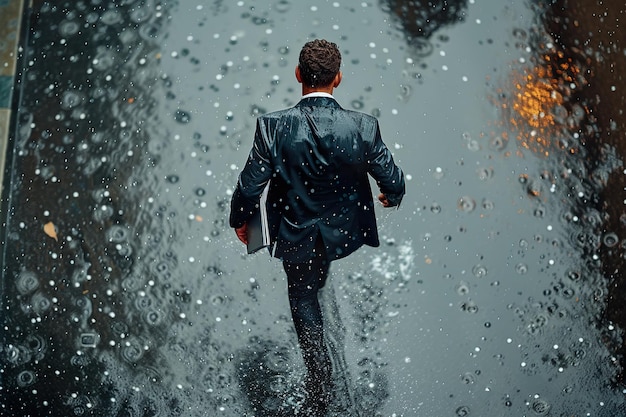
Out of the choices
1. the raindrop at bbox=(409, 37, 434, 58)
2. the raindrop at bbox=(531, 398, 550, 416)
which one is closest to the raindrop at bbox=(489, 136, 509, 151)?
the raindrop at bbox=(409, 37, 434, 58)

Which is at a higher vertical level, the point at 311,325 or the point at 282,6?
the point at 282,6

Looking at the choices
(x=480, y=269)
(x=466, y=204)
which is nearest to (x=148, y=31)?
(x=466, y=204)

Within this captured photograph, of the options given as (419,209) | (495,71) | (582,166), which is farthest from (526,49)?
(419,209)

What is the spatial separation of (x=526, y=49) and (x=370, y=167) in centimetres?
64

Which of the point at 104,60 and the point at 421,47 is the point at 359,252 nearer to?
the point at 421,47

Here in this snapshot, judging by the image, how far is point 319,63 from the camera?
80.4 inches

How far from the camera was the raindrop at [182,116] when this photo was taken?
2.45 metres

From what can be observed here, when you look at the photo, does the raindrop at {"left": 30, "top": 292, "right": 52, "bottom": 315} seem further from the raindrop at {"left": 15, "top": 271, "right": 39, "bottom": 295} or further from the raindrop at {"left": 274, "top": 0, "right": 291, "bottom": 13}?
the raindrop at {"left": 274, "top": 0, "right": 291, "bottom": 13}

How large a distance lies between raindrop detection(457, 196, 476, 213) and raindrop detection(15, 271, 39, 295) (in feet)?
3.28

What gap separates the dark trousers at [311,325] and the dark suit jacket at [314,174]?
13cm

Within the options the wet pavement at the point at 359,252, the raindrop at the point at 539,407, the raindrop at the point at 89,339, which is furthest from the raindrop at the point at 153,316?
the raindrop at the point at 539,407

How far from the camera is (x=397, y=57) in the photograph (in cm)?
247

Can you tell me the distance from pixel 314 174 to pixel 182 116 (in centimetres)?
48

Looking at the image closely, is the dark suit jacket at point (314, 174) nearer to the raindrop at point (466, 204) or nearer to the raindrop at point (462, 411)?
the raindrop at point (466, 204)
